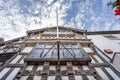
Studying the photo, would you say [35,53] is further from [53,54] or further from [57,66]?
[57,66]

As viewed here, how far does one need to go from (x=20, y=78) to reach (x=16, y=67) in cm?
152

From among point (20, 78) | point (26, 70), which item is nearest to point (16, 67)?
point (26, 70)

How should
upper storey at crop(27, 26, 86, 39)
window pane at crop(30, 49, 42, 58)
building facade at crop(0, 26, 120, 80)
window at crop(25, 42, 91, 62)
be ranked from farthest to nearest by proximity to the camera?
upper storey at crop(27, 26, 86, 39) → window pane at crop(30, 49, 42, 58) → window at crop(25, 42, 91, 62) → building facade at crop(0, 26, 120, 80)

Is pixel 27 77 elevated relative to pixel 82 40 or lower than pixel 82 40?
lower

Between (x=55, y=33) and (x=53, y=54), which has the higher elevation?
(x=55, y=33)

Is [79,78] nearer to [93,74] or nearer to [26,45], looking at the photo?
[93,74]

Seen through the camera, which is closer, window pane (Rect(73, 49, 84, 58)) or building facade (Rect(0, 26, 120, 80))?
building facade (Rect(0, 26, 120, 80))

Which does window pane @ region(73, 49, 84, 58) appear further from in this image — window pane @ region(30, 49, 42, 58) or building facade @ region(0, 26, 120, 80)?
window pane @ region(30, 49, 42, 58)

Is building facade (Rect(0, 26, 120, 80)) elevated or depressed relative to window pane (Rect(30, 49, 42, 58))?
depressed

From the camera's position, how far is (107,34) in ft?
71.8

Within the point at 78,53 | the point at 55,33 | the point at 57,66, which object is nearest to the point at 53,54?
the point at 57,66

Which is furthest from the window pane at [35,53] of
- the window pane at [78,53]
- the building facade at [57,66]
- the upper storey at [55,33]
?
the upper storey at [55,33]

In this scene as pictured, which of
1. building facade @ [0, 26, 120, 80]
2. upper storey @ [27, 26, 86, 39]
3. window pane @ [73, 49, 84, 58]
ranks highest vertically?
upper storey @ [27, 26, 86, 39]

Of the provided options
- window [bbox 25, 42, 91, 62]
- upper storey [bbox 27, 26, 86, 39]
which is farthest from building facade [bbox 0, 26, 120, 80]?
upper storey [bbox 27, 26, 86, 39]
